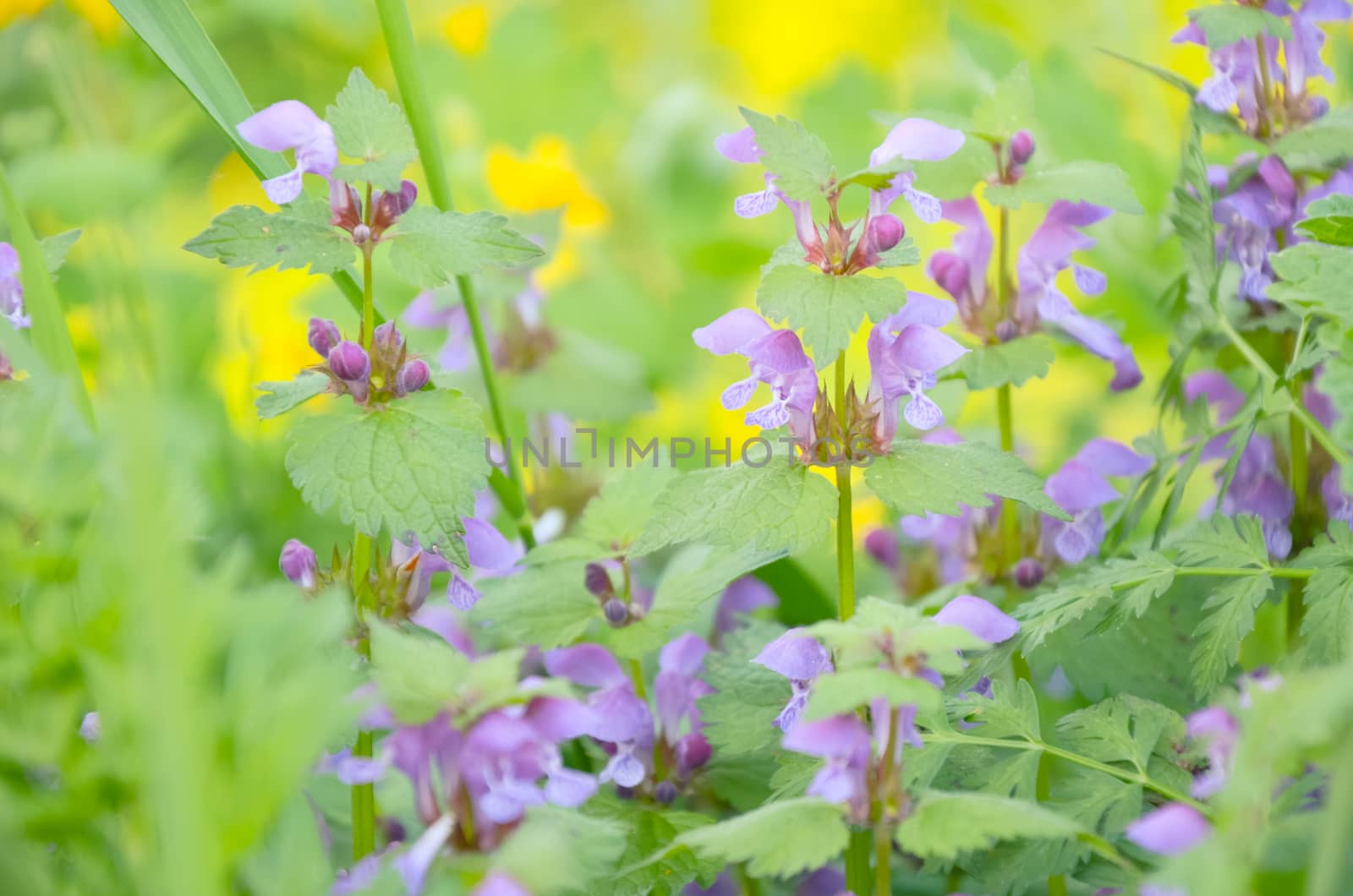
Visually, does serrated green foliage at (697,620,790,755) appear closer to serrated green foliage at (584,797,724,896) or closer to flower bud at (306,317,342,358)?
serrated green foliage at (584,797,724,896)

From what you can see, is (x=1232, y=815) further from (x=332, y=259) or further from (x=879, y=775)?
(x=332, y=259)

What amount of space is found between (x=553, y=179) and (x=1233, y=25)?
41.1 inches

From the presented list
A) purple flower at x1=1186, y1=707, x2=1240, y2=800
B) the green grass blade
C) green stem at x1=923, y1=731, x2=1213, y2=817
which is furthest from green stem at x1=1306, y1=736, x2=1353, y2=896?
the green grass blade

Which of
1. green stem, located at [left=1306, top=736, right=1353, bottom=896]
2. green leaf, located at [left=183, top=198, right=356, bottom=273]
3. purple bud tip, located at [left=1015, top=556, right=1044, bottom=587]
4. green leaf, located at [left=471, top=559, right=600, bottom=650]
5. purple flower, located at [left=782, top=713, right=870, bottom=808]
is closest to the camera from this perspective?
green stem, located at [left=1306, top=736, right=1353, bottom=896]

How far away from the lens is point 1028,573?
2.62 ft

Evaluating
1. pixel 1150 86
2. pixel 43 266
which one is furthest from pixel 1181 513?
pixel 43 266

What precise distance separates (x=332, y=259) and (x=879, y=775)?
37cm

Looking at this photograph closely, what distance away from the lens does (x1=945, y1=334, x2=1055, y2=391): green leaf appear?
724mm

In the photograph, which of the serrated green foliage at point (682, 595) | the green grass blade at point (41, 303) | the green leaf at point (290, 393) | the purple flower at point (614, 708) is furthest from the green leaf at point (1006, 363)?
the green grass blade at point (41, 303)

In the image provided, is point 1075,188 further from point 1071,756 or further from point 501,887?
point 501,887

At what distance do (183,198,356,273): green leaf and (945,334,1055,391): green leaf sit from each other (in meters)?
0.39

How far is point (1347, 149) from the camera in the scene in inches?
28.0

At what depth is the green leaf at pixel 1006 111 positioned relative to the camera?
0.73 metres

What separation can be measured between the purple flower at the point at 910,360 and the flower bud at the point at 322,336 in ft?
0.97
